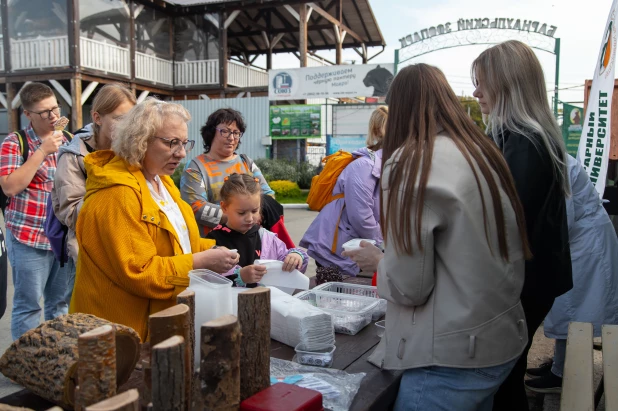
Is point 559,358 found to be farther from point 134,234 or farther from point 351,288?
point 134,234

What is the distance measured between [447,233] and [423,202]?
0.44ft

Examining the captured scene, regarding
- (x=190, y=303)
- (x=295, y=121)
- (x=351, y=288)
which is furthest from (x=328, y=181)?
(x=295, y=121)

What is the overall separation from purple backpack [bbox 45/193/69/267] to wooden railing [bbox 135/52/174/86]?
1668cm

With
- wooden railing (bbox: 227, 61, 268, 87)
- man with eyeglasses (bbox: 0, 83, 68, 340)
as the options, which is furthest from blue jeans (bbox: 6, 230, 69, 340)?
wooden railing (bbox: 227, 61, 268, 87)

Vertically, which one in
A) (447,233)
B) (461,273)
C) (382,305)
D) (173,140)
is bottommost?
(382,305)

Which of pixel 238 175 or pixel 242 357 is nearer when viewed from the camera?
pixel 242 357

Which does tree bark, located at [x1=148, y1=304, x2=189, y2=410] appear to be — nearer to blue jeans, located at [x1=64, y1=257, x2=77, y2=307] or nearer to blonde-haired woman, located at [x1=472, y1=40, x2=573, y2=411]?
blonde-haired woman, located at [x1=472, y1=40, x2=573, y2=411]

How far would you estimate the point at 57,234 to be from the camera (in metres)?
3.27

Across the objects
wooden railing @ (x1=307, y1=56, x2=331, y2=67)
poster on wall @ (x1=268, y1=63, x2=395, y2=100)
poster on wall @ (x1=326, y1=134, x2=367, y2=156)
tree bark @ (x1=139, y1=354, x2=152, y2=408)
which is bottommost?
tree bark @ (x1=139, y1=354, x2=152, y2=408)

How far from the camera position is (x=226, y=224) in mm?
3174

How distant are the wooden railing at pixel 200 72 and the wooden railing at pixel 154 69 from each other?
1.81 ft

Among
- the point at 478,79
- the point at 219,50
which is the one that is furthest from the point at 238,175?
the point at 219,50

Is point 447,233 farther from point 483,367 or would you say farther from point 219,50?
point 219,50

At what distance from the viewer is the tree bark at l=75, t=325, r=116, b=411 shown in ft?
3.65
